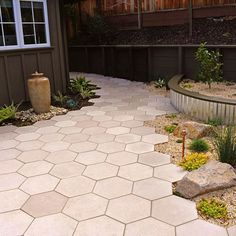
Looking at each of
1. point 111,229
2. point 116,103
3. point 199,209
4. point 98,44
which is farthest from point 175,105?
point 98,44

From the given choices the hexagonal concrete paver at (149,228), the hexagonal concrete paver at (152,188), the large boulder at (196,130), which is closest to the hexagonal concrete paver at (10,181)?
the hexagonal concrete paver at (152,188)

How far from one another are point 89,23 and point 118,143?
7398 millimetres

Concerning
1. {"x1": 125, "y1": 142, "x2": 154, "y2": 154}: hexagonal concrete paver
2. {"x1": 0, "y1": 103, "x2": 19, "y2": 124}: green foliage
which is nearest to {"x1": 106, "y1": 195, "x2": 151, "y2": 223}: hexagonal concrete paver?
{"x1": 125, "y1": 142, "x2": 154, "y2": 154}: hexagonal concrete paver

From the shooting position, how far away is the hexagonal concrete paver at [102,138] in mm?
4455

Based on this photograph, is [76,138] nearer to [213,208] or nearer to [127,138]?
[127,138]

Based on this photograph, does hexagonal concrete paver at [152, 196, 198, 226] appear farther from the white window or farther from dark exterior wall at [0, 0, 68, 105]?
the white window

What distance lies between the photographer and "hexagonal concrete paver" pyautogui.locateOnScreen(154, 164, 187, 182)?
3258 mm

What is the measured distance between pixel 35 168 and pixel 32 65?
3446mm

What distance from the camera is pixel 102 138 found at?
4547mm

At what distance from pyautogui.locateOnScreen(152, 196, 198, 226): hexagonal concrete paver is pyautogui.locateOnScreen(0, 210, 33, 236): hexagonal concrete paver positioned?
1110 mm

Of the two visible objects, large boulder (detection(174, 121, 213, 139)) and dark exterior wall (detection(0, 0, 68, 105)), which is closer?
large boulder (detection(174, 121, 213, 139))

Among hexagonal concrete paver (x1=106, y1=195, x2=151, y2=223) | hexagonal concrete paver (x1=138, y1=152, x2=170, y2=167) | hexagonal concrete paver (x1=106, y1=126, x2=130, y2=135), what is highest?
hexagonal concrete paver (x1=106, y1=126, x2=130, y2=135)

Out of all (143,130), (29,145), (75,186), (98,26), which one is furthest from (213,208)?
(98,26)

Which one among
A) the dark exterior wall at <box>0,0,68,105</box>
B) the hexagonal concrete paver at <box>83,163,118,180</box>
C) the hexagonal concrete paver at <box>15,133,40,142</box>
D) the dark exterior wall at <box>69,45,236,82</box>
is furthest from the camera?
the dark exterior wall at <box>69,45,236,82</box>
